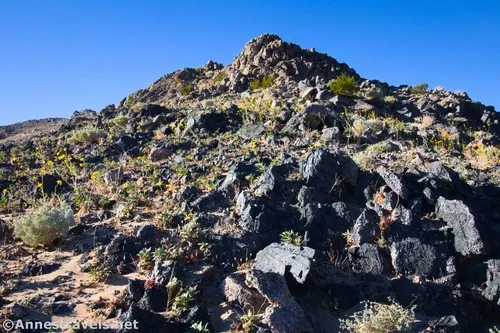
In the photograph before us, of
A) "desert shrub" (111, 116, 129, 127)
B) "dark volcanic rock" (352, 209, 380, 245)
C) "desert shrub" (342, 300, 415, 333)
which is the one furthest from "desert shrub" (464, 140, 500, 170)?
"desert shrub" (111, 116, 129, 127)

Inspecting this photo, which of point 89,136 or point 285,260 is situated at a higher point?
point 89,136

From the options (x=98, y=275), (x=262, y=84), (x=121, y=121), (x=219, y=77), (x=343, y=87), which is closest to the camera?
(x=98, y=275)

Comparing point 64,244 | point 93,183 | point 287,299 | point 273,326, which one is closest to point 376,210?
point 287,299

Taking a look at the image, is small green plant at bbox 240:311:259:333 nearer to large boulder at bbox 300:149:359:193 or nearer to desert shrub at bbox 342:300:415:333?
desert shrub at bbox 342:300:415:333

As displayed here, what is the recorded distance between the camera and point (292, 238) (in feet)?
18.5

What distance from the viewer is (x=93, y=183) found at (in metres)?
8.56

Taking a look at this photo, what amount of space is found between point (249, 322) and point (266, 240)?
1.63 meters

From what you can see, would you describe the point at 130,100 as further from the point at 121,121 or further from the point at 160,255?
the point at 160,255

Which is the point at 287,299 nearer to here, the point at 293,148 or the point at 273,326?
the point at 273,326

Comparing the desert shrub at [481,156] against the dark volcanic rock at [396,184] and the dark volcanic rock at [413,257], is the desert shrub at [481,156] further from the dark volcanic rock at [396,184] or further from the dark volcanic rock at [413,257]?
the dark volcanic rock at [413,257]

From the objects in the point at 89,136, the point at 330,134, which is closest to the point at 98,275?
the point at 330,134

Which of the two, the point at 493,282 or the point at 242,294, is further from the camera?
the point at 493,282

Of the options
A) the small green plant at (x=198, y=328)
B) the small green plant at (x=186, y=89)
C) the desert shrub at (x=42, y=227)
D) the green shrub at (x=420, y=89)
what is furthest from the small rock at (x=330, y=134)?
the small green plant at (x=186, y=89)

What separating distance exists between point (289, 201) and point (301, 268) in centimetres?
174
